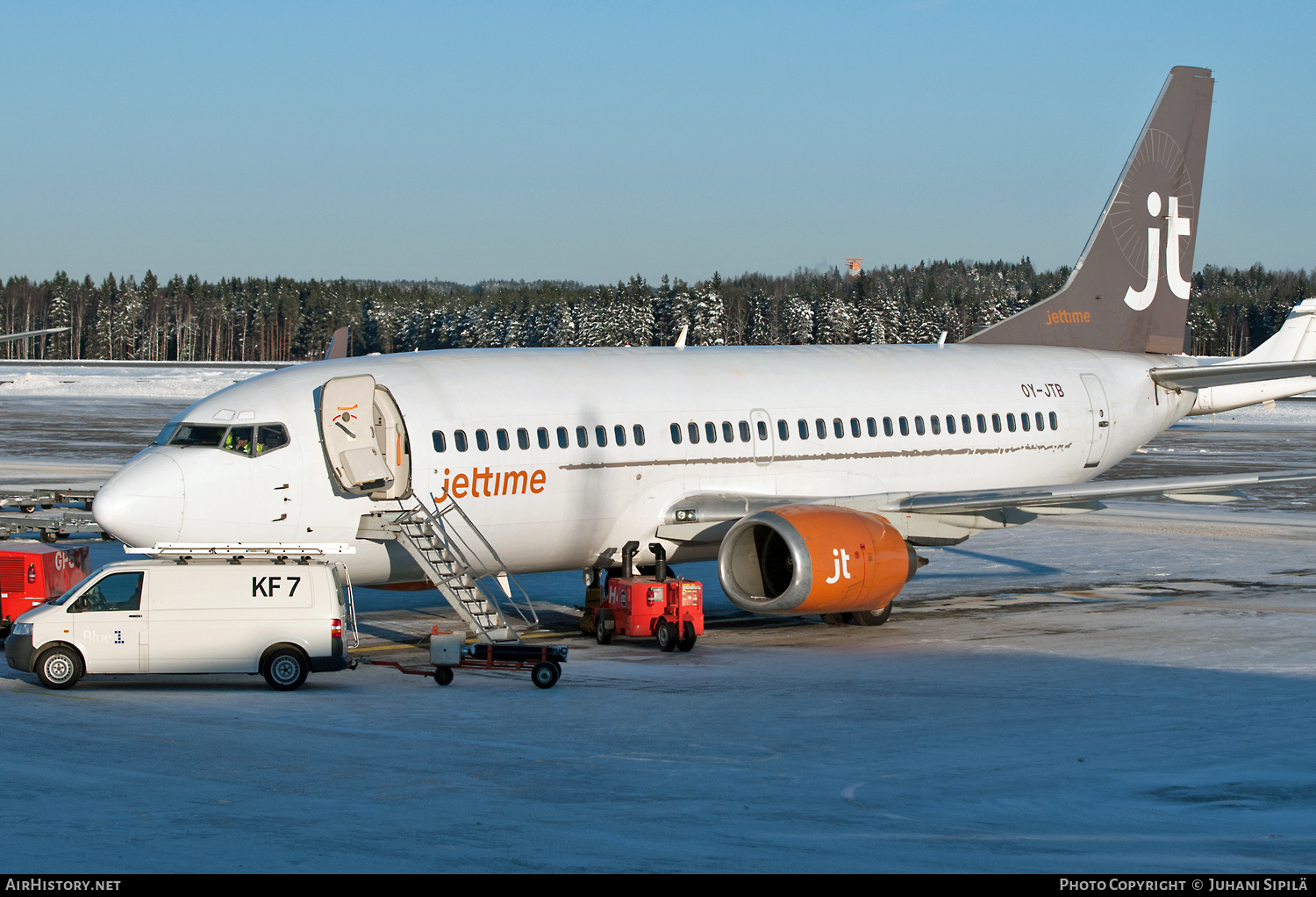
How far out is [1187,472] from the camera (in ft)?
164

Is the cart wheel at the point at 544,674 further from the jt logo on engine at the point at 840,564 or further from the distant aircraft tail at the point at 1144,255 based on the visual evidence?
the distant aircraft tail at the point at 1144,255

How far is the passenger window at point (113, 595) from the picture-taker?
19109mm

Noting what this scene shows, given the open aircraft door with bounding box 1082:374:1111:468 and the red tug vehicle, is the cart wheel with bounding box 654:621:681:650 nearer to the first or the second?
the red tug vehicle

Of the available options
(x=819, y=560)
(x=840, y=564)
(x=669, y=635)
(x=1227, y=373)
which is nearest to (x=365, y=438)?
(x=669, y=635)

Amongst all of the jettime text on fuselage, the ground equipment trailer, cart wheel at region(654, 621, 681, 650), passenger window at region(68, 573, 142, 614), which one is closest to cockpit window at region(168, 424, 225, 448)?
passenger window at region(68, 573, 142, 614)

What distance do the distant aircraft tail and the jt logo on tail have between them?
21mm

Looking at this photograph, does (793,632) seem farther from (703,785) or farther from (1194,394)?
(1194,394)

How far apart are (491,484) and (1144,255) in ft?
60.7

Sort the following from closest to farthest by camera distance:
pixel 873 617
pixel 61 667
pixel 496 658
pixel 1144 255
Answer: pixel 61 667
pixel 496 658
pixel 873 617
pixel 1144 255

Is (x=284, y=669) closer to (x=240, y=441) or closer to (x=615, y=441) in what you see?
(x=240, y=441)

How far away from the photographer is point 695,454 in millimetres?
25578

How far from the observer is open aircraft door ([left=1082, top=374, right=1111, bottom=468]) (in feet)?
103

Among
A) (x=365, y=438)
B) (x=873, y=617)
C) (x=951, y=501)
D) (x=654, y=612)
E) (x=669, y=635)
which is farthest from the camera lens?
(x=873, y=617)
